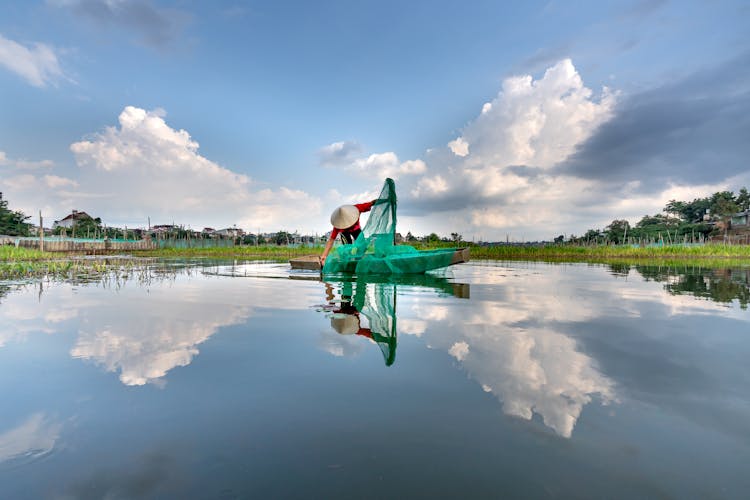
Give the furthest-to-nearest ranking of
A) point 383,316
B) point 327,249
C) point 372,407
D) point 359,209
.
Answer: point 327,249 → point 359,209 → point 383,316 → point 372,407

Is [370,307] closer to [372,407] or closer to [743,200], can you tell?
[372,407]

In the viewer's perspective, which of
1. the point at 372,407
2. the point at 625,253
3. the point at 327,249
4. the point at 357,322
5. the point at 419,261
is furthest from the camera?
the point at 625,253

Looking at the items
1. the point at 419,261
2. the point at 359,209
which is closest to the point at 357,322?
the point at 419,261

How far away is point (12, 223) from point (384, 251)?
45414 mm

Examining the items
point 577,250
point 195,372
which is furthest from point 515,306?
point 577,250

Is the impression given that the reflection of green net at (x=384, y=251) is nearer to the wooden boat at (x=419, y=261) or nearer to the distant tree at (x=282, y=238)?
the wooden boat at (x=419, y=261)

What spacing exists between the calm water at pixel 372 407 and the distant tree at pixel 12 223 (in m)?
43.5

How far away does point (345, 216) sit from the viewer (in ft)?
28.6

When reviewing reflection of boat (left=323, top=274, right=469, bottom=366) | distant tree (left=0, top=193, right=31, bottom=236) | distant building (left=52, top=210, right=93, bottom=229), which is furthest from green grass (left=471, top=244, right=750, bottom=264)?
distant building (left=52, top=210, right=93, bottom=229)

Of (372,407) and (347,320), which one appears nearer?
(372,407)

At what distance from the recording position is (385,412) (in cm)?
187

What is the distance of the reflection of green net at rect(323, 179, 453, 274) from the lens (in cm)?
836

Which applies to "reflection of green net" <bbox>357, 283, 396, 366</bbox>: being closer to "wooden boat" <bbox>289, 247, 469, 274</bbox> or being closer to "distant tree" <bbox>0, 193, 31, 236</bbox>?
"wooden boat" <bbox>289, 247, 469, 274</bbox>

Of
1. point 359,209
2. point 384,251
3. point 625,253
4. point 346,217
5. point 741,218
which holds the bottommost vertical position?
point 625,253
